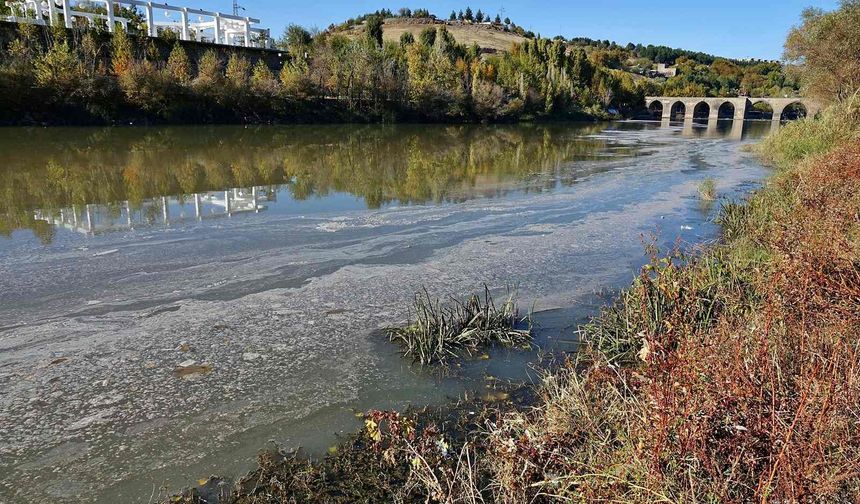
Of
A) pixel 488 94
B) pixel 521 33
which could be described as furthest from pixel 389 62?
pixel 521 33

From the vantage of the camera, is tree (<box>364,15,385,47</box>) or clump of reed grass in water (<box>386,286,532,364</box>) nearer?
clump of reed grass in water (<box>386,286,532,364</box>)

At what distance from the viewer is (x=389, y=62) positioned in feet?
141

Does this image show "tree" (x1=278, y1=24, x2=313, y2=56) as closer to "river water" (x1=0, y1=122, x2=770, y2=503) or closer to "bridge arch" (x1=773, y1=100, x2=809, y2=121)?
"river water" (x1=0, y1=122, x2=770, y2=503)

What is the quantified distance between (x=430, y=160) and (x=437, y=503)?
15.5 meters

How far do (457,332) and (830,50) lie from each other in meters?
21.2

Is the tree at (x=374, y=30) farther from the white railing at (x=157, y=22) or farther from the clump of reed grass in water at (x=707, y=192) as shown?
the clump of reed grass in water at (x=707, y=192)

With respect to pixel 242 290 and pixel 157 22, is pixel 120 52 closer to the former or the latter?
Answer: pixel 157 22

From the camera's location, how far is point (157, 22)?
4041 cm

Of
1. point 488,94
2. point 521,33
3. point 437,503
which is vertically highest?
point 521,33

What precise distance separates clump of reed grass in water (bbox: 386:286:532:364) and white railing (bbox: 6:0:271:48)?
33.4 metres

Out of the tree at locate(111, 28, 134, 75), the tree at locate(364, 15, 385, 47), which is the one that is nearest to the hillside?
the tree at locate(364, 15, 385, 47)

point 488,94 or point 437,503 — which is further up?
point 488,94

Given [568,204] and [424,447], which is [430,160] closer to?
[568,204]

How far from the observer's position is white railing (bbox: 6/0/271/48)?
104 ft
